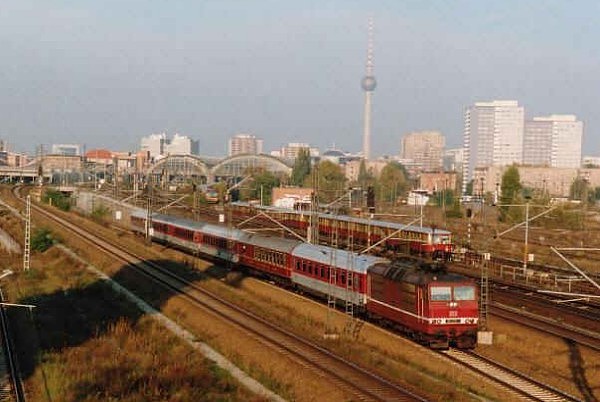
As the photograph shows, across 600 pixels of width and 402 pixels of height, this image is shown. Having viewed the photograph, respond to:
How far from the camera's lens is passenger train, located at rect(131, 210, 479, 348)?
87.4 ft

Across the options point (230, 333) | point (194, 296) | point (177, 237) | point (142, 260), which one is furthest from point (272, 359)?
point (177, 237)

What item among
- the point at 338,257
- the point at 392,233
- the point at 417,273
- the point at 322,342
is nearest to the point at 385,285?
the point at 417,273

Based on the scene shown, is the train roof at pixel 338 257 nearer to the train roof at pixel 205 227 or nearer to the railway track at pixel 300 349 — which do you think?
the railway track at pixel 300 349

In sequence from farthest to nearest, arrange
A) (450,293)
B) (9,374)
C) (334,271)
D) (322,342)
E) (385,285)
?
(334,271) → (385,285) → (322,342) → (450,293) → (9,374)

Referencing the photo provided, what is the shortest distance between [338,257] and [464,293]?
952 cm

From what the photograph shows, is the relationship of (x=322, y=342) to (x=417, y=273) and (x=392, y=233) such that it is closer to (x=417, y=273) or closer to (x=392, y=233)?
(x=417, y=273)

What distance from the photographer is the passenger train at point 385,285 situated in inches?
1049

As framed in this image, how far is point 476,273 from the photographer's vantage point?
49.8m

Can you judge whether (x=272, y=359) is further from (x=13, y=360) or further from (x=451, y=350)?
(x=13, y=360)

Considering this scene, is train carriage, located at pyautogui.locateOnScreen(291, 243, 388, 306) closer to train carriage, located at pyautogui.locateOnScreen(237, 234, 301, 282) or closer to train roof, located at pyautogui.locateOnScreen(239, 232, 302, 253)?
train carriage, located at pyautogui.locateOnScreen(237, 234, 301, 282)

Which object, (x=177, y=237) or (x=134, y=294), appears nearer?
(x=134, y=294)

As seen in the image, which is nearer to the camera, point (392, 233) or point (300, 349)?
point (300, 349)

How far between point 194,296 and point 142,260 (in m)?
19.0

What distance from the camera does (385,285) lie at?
29.7 m
